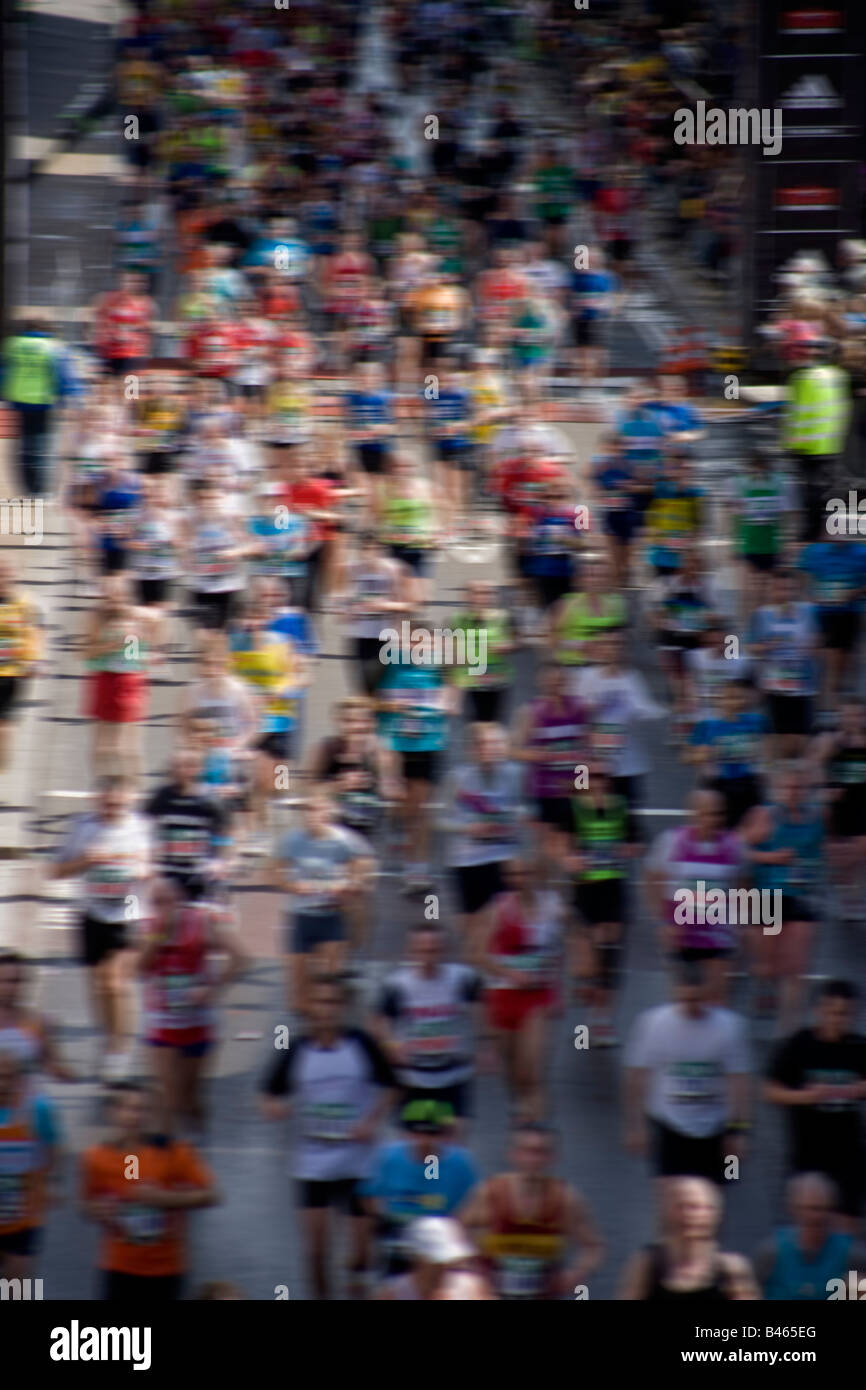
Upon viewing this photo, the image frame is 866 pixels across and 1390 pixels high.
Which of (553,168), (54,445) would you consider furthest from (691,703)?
(553,168)

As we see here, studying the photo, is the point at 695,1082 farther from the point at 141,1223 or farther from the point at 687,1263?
the point at 141,1223

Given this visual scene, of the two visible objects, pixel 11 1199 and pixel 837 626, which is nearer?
pixel 11 1199

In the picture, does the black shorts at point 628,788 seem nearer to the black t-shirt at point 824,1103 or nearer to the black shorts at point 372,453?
the black t-shirt at point 824,1103

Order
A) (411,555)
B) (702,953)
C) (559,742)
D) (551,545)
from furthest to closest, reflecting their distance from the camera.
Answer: (411,555) → (551,545) → (559,742) → (702,953)

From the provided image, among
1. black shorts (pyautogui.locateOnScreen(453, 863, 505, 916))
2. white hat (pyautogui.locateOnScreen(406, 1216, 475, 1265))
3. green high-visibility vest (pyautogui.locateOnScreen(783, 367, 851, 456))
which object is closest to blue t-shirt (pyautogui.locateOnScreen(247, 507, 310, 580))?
green high-visibility vest (pyautogui.locateOnScreen(783, 367, 851, 456))

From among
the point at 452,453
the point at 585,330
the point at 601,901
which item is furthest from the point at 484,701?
the point at 585,330

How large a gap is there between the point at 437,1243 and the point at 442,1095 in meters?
1.68

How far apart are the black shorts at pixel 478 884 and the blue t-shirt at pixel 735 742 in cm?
168

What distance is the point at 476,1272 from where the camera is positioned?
365 inches

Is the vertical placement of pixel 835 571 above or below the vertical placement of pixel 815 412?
below

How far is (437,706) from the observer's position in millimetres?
14797

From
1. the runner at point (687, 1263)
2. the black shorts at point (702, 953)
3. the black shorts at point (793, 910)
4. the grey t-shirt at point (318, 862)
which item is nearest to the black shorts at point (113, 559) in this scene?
the grey t-shirt at point (318, 862)

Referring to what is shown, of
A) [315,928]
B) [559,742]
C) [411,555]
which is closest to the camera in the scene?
[315,928]
